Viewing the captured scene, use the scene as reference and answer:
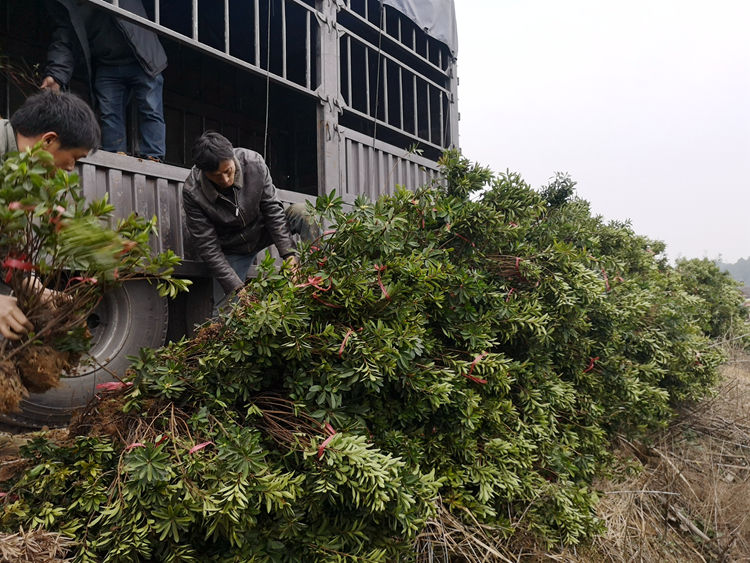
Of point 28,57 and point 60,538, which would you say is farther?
point 28,57

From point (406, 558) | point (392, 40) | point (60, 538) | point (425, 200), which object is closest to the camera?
point (60, 538)

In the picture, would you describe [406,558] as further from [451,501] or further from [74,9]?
[74,9]

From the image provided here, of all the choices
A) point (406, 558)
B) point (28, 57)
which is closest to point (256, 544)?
point (406, 558)

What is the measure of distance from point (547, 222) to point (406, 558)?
2708mm

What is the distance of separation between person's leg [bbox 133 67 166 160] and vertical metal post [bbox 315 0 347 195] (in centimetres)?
163

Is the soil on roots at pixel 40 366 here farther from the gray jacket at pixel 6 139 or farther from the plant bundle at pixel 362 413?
the gray jacket at pixel 6 139

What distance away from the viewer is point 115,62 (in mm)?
4695

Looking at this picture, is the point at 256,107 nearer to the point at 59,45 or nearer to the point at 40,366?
the point at 59,45

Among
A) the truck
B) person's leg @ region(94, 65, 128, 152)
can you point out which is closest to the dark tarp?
the truck

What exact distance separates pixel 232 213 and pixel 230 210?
0.03 metres

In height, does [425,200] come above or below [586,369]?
above

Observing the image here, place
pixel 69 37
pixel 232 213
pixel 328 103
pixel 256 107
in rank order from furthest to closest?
pixel 256 107
pixel 328 103
pixel 69 37
pixel 232 213

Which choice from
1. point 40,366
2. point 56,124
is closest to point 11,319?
point 40,366

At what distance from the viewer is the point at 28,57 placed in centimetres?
579
